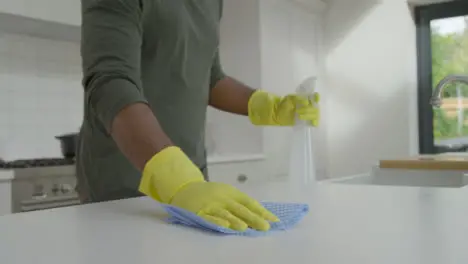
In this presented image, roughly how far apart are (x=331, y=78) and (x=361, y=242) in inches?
131

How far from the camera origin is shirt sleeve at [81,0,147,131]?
0.93 m

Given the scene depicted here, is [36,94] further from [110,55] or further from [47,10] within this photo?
[110,55]

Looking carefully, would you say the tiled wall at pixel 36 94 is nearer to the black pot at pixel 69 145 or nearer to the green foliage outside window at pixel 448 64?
the black pot at pixel 69 145

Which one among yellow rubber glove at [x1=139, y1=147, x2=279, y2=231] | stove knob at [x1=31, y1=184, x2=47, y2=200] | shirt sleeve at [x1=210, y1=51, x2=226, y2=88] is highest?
shirt sleeve at [x1=210, y1=51, x2=226, y2=88]

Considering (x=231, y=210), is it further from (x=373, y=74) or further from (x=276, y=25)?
(x=373, y=74)

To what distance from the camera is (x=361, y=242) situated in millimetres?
578

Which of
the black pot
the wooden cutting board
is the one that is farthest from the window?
the black pot

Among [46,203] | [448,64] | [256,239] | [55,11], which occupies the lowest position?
[46,203]

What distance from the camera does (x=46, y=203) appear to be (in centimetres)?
202

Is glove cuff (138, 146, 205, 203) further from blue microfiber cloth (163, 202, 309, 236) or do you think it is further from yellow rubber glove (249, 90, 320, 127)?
yellow rubber glove (249, 90, 320, 127)

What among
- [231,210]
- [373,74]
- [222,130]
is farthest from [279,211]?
[373,74]

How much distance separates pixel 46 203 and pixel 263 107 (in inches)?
40.9

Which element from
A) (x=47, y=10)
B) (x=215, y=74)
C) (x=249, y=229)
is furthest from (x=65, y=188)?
(x=249, y=229)

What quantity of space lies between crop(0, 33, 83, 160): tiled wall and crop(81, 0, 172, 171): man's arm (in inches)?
60.4
